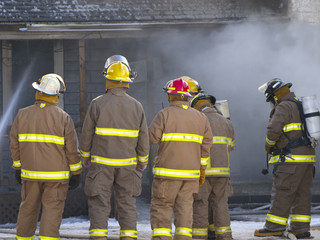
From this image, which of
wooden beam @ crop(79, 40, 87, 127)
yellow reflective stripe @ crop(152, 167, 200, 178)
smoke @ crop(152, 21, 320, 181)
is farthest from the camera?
smoke @ crop(152, 21, 320, 181)

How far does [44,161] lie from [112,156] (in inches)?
26.8

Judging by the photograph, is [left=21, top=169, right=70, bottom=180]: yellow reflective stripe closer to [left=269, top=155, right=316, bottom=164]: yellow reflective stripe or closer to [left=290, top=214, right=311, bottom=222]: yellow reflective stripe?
[left=269, top=155, right=316, bottom=164]: yellow reflective stripe

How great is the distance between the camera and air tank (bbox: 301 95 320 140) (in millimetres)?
7305

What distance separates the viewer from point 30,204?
6133 mm

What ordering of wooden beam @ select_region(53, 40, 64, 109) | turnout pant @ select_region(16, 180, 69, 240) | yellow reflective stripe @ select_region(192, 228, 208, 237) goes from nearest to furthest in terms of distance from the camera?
turnout pant @ select_region(16, 180, 69, 240) → yellow reflective stripe @ select_region(192, 228, 208, 237) → wooden beam @ select_region(53, 40, 64, 109)

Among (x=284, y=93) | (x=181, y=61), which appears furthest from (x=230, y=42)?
(x=284, y=93)

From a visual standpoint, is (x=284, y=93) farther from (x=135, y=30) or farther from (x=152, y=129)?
(x=135, y=30)

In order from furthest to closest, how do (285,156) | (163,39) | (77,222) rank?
(163,39) < (77,222) < (285,156)

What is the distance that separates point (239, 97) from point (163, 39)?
74.3 inches

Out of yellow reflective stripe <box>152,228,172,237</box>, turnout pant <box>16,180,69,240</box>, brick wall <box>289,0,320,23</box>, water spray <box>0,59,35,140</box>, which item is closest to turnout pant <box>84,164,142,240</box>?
yellow reflective stripe <box>152,228,172,237</box>

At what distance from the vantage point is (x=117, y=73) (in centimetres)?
636

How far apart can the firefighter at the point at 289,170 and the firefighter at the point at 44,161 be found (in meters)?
2.59

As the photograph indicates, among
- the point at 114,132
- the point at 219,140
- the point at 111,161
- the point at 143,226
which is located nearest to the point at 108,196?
the point at 111,161

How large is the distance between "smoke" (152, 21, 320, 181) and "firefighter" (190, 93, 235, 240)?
433 cm
